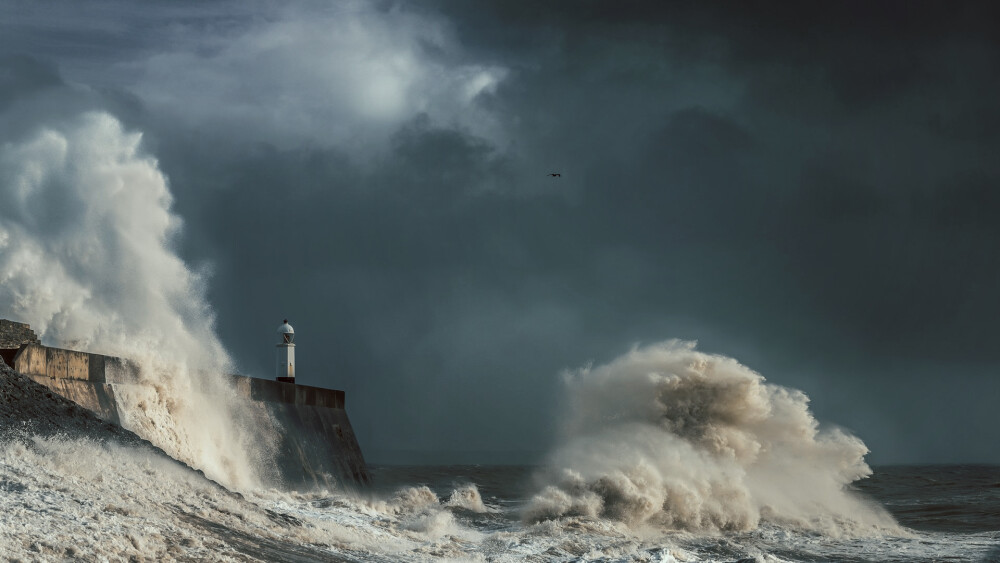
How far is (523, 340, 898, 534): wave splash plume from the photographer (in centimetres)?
1542

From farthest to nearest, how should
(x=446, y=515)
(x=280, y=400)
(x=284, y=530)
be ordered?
(x=280, y=400)
(x=446, y=515)
(x=284, y=530)

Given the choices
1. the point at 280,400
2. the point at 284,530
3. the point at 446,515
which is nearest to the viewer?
the point at 284,530

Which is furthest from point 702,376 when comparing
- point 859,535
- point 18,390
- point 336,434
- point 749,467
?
point 18,390

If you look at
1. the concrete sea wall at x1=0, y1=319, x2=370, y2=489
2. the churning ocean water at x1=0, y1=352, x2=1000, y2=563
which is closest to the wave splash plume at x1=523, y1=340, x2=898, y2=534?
the churning ocean water at x1=0, y1=352, x2=1000, y2=563

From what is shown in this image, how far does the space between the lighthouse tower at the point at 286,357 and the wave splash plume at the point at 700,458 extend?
5694mm

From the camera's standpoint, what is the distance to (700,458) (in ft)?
55.7

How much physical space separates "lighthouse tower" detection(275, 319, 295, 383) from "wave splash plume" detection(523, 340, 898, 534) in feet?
18.7

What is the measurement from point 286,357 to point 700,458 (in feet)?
27.7

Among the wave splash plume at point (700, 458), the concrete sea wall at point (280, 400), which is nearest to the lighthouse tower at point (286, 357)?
the concrete sea wall at point (280, 400)

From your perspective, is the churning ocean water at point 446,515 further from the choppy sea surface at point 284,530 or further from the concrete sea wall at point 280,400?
the concrete sea wall at point 280,400

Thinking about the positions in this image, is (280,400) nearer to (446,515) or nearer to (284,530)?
(446,515)

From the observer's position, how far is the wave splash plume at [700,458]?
15.4 metres

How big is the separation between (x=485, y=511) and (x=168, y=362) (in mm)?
7335

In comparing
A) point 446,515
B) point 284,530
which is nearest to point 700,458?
point 446,515
